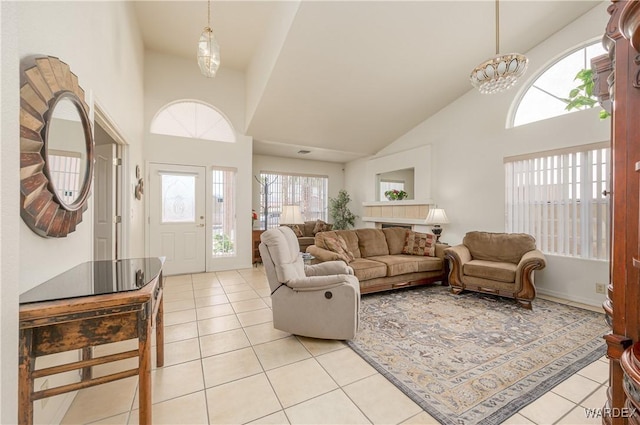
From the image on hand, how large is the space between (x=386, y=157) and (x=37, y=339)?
6210mm

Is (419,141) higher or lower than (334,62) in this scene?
lower

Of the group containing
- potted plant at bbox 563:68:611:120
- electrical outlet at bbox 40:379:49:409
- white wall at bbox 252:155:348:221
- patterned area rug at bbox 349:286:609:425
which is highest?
potted plant at bbox 563:68:611:120

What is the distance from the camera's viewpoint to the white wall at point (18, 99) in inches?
33.7

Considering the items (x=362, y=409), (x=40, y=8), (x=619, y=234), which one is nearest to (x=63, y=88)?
(x=40, y=8)

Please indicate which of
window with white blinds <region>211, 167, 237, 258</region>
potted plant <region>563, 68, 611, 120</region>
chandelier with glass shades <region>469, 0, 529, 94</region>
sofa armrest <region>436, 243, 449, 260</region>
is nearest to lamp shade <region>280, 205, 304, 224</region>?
window with white blinds <region>211, 167, 237, 258</region>

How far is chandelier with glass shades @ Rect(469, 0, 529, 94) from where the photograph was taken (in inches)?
96.4

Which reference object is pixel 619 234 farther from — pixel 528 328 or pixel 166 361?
pixel 166 361

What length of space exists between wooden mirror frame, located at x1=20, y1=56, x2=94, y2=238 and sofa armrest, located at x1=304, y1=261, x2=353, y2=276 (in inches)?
79.2

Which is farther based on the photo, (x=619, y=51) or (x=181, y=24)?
(x=181, y=24)

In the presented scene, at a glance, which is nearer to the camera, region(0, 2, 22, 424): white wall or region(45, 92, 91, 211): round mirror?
region(0, 2, 22, 424): white wall

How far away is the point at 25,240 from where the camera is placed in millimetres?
1225

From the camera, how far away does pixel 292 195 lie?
7.32 m

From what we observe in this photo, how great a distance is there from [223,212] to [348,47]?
3583 mm

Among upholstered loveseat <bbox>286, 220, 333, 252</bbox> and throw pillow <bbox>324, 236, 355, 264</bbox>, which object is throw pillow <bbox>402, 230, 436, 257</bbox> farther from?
upholstered loveseat <bbox>286, 220, 333, 252</bbox>
